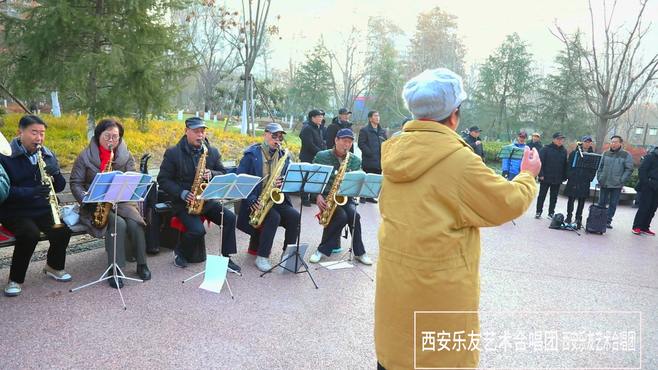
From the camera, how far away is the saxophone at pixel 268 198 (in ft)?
17.8

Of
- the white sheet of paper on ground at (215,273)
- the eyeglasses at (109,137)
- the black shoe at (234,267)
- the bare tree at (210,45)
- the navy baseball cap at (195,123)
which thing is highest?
the bare tree at (210,45)

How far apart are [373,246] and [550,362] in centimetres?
342

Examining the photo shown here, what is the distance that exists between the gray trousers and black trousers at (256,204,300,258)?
1.37 m

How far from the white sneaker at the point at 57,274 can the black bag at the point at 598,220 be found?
29.5 ft

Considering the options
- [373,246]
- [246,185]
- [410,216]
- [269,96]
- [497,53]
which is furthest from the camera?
[269,96]

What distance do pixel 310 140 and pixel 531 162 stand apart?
7.73 m

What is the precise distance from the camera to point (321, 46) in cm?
2900

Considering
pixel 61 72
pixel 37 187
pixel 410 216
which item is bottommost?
pixel 37 187

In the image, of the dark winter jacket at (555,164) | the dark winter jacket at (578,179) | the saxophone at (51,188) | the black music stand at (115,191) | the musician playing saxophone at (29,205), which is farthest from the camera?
the dark winter jacket at (555,164)

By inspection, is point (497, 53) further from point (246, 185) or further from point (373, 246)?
point (246, 185)

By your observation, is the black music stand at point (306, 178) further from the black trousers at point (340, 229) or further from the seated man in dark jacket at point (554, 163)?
the seated man in dark jacket at point (554, 163)

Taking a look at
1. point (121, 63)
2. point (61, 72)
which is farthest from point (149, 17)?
point (61, 72)

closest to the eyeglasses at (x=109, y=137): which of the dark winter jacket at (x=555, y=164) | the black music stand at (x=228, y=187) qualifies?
the black music stand at (x=228, y=187)

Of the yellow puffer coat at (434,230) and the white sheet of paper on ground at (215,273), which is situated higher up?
the yellow puffer coat at (434,230)
